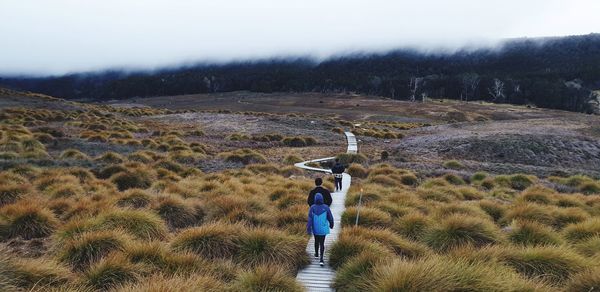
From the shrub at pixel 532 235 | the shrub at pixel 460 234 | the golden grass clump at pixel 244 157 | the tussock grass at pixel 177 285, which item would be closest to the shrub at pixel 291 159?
the golden grass clump at pixel 244 157

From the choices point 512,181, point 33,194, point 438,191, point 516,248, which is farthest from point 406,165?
point 33,194

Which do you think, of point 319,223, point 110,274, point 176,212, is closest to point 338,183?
point 176,212

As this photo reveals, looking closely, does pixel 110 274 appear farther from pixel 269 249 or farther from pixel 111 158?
pixel 111 158

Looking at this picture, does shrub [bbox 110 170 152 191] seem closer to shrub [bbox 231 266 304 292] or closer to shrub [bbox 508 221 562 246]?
shrub [bbox 231 266 304 292]

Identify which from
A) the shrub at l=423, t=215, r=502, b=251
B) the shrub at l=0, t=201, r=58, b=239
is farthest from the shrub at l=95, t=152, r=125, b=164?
the shrub at l=423, t=215, r=502, b=251

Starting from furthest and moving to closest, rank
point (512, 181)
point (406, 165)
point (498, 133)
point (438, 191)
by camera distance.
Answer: point (498, 133), point (406, 165), point (512, 181), point (438, 191)

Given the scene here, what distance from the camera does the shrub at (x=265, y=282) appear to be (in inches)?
332

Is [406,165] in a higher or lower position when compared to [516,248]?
lower

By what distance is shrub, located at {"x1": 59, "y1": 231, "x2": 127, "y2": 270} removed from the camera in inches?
391

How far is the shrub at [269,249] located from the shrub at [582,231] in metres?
8.05

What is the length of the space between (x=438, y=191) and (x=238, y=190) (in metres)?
9.51

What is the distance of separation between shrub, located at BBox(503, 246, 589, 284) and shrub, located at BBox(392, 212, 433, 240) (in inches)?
124

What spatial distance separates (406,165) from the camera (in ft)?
108

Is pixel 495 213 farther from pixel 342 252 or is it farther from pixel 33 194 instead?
pixel 33 194
